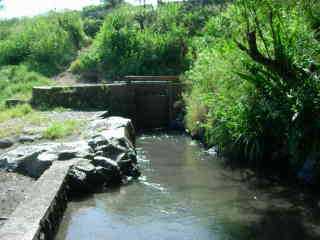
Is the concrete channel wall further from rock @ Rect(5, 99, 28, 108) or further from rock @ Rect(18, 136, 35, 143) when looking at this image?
rock @ Rect(18, 136, 35, 143)

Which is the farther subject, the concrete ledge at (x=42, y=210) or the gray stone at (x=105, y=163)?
the gray stone at (x=105, y=163)

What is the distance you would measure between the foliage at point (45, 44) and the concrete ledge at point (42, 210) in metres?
16.1

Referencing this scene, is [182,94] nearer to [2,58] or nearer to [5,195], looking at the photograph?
[5,195]

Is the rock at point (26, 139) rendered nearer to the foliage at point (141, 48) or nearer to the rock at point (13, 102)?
the rock at point (13, 102)

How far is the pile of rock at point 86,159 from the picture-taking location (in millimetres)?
10539

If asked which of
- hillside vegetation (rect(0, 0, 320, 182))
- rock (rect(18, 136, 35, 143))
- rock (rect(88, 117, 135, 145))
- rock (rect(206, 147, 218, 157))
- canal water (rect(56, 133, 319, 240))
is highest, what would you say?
hillside vegetation (rect(0, 0, 320, 182))

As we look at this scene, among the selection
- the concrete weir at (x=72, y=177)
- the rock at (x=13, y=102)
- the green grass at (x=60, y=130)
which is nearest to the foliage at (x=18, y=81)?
the rock at (x=13, y=102)

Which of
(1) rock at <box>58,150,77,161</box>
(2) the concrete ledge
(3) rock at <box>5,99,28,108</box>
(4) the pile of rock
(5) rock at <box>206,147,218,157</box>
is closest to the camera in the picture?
(2) the concrete ledge

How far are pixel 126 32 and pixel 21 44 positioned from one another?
5913mm

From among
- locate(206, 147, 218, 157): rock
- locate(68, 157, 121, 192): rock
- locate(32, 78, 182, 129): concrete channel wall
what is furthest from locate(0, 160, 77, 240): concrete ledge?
locate(32, 78, 182, 129): concrete channel wall

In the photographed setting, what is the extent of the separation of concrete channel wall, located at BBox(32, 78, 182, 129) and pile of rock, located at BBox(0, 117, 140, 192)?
21.2 ft

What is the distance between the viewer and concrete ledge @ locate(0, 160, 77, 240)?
264 inches

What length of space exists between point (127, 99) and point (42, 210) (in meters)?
12.0

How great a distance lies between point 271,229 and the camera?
331 inches
